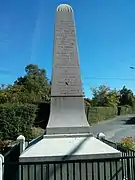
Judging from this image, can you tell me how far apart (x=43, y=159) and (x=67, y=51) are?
8.54ft

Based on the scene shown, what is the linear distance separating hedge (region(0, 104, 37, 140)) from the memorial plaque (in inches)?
453

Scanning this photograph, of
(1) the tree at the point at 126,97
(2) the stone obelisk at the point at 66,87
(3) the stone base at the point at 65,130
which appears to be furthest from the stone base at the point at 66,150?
(1) the tree at the point at 126,97

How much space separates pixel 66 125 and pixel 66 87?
2.87 feet

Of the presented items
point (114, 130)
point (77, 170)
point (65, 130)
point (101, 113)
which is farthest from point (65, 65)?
point (101, 113)

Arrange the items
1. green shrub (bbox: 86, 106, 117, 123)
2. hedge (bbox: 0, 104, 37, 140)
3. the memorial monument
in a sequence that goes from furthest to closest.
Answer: green shrub (bbox: 86, 106, 117, 123), hedge (bbox: 0, 104, 37, 140), the memorial monument

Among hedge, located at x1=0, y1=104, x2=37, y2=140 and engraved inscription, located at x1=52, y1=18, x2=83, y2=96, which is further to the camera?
hedge, located at x1=0, y1=104, x2=37, y2=140

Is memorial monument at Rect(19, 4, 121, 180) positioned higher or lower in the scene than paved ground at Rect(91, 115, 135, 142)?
higher

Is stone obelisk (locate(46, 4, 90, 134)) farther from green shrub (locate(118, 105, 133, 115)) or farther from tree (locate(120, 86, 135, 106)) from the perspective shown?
tree (locate(120, 86, 135, 106))

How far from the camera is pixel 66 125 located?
6.16 metres

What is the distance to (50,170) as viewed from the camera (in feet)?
16.7

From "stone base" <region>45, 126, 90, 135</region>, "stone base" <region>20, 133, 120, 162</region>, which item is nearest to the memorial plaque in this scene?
"stone base" <region>45, 126, 90, 135</region>

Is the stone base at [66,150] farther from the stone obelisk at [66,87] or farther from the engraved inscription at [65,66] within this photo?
the engraved inscription at [65,66]

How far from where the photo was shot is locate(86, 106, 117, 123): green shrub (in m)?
37.1

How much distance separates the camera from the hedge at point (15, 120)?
17.1 meters
